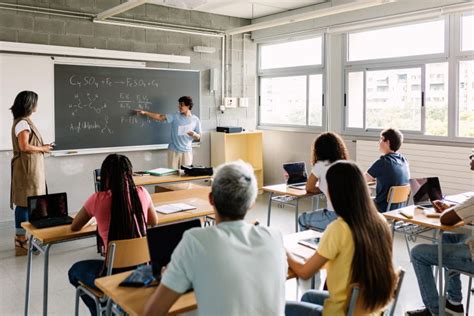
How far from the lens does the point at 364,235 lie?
1838 mm

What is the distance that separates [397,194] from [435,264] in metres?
0.95

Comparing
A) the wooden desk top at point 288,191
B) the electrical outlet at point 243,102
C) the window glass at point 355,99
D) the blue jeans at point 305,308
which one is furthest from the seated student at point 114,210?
the electrical outlet at point 243,102

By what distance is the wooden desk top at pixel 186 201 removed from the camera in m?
3.25

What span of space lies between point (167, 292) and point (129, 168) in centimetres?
125

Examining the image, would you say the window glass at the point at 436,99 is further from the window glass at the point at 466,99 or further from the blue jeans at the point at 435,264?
the blue jeans at the point at 435,264

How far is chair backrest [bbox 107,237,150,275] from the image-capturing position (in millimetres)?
2340

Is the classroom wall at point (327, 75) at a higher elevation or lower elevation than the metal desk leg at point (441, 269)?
higher

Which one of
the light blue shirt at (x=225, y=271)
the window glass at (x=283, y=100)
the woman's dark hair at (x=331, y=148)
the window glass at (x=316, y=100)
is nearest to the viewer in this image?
the light blue shirt at (x=225, y=271)

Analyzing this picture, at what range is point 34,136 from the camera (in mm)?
4551

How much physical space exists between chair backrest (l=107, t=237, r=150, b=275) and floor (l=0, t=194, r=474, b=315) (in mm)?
870

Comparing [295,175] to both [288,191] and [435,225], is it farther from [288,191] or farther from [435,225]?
[435,225]

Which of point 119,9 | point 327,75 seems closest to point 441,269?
point 327,75

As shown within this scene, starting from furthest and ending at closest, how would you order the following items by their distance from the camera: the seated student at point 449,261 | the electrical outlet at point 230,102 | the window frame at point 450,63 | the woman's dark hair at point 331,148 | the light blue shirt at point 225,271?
the electrical outlet at point 230,102, the window frame at point 450,63, the woman's dark hair at point 331,148, the seated student at point 449,261, the light blue shirt at point 225,271

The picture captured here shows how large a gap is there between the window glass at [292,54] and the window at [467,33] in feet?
7.18
